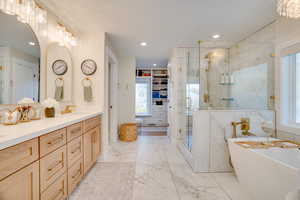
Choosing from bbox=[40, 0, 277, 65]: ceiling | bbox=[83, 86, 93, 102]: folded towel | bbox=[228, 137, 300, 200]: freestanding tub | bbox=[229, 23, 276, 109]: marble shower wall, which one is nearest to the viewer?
bbox=[228, 137, 300, 200]: freestanding tub

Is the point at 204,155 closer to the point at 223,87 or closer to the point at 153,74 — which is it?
the point at 223,87

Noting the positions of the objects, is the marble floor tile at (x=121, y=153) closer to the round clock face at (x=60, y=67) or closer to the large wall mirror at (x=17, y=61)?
the large wall mirror at (x=17, y=61)

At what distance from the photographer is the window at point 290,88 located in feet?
6.27

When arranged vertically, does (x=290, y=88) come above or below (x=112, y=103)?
above

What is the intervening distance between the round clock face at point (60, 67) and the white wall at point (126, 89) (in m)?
1.80

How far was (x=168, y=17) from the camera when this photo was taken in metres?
2.15

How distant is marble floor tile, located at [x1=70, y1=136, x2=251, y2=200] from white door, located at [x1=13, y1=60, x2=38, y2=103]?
130 cm

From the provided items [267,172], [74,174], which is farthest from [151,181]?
[267,172]

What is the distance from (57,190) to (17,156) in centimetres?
62

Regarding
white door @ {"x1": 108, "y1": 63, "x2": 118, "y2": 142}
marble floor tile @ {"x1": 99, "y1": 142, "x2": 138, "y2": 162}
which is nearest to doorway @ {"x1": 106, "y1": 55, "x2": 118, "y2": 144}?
white door @ {"x1": 108, "y1": 63, "x2": 118, "y2": 142}

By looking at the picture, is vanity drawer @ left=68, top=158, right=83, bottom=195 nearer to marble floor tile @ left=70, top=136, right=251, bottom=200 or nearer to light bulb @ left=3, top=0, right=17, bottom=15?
marble floor tile @ left=70, top=136, right=251, bottom=200

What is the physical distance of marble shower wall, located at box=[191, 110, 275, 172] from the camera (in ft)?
7.09

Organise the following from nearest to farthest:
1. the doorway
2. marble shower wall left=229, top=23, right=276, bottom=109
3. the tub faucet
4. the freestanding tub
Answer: the freestanding tub → the tub faucet → marble shower wall left=229, top=23, right=276, bottom=109 → the doorway

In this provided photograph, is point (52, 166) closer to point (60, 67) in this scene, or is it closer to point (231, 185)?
point (60, 67)
